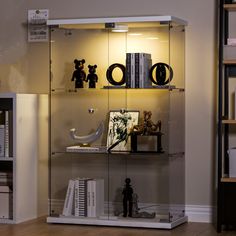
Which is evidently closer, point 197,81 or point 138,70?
point 138,70

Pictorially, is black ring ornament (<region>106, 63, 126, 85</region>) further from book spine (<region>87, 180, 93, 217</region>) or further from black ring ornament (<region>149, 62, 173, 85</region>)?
book spine (<region>87, 180, 93, 217</region>)

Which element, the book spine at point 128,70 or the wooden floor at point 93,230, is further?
the book spine at point 128,70

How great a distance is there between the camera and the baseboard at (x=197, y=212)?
5227 mm

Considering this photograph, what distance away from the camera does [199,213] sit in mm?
5246

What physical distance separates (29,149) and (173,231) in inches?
49.4

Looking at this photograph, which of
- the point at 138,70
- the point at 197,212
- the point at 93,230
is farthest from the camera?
the point at 197,212

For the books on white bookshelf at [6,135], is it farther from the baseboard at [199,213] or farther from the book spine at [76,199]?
the baseboard at [199,213]

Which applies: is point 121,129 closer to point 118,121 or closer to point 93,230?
point 118,121

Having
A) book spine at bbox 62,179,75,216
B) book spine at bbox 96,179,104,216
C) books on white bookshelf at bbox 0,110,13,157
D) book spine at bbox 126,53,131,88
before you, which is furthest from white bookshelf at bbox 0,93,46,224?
book spine at bbox 126,53,131,88

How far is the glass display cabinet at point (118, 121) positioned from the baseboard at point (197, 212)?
0.01 metres

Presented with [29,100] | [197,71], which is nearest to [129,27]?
[197,71]

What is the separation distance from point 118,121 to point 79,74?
0.46m

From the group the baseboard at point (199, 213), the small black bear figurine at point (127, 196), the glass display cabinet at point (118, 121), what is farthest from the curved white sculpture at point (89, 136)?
the baseboard at point (199, 213)

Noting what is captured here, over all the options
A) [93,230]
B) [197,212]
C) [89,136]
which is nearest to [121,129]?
[89,136]
